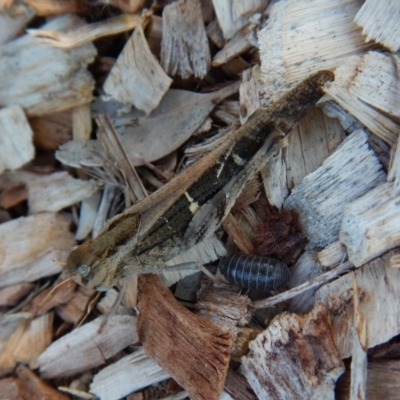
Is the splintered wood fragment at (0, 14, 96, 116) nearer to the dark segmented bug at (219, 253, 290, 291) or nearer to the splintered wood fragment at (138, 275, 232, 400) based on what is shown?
the splintered wood fragment at (138, 275, 232, 400)

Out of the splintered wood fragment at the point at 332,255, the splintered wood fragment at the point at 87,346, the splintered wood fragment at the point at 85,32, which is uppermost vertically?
the splintered wood fragment at the point at 85,32

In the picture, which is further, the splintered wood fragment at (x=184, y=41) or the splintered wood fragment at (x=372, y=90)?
the splintered wood fragment at (x=184, y=41)

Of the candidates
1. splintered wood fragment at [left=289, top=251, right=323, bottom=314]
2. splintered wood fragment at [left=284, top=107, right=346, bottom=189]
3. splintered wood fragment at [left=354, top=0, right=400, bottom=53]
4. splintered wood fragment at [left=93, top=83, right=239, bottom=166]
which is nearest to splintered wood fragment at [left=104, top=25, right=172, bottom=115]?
splintered wood fragment at [left=93, top=83, right=239, bottom=166]

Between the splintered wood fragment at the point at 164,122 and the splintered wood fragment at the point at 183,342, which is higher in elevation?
the splintered wood fragment at the point at 164,122

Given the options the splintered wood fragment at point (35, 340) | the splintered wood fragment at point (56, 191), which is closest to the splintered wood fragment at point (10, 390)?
the splintered wood fragment at point (35, 340)

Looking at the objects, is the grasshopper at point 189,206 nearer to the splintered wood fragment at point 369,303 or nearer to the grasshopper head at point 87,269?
the grasshopper head at point 87,269

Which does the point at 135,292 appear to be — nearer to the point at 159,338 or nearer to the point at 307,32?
the point at 159,338
